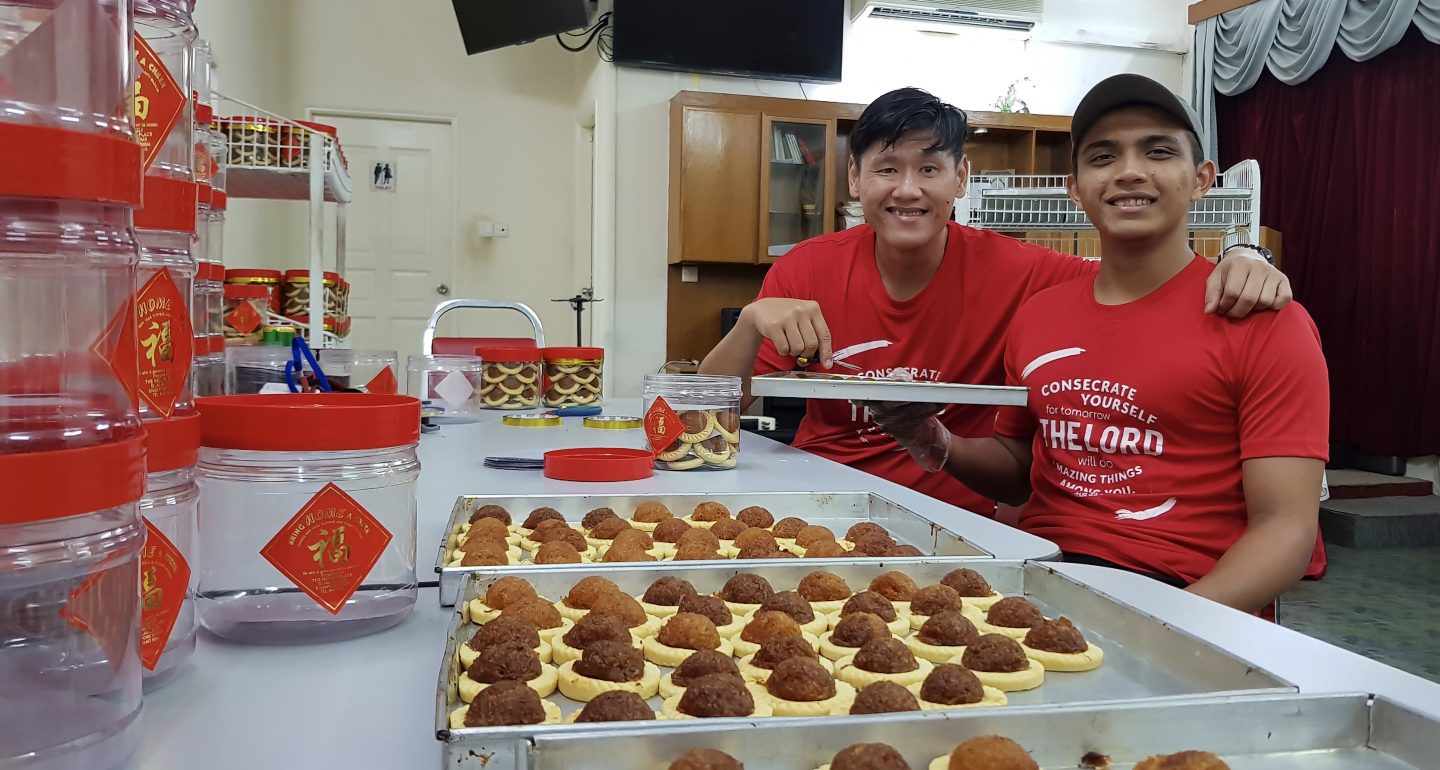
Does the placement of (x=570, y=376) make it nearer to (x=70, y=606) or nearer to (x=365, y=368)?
(x=365, y=368)

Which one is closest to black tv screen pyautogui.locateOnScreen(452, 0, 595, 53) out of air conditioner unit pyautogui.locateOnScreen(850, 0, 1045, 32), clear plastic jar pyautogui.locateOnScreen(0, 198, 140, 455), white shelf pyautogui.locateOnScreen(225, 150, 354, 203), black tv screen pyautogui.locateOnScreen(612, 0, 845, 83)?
black tv screen pyautogui.locateOnScreen(612, 0, 845, 83)

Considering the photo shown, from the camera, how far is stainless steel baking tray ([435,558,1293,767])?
609 mm

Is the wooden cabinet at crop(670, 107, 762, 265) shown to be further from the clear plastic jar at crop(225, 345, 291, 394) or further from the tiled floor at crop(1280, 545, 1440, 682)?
the clear plastic jar at crop(225, 345, 291, 394)

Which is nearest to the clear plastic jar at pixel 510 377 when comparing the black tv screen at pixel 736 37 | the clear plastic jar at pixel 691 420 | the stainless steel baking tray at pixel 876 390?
the clear plastic jar at pixel 691 420

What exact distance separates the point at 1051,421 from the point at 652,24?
13.6 ft

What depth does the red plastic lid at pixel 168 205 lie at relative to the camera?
618 mm

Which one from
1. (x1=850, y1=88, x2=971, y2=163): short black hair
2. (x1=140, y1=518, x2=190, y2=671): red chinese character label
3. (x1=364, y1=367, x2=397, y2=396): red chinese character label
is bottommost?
(x1=140, y1=518, x2=190, y2=671): red chinese character label

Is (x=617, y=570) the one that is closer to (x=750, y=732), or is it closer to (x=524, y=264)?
(x=750, y=732)

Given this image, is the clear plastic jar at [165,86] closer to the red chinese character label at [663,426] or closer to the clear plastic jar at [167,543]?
the clear plastic jar at [167,543]

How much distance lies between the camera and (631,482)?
158 cm

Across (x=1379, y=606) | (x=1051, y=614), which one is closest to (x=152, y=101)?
(x=1051, y=614)

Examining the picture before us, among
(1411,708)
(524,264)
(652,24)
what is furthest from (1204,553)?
(524,264)

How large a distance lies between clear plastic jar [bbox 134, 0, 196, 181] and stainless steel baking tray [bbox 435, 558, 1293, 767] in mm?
365

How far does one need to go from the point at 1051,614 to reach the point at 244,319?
190 cm
